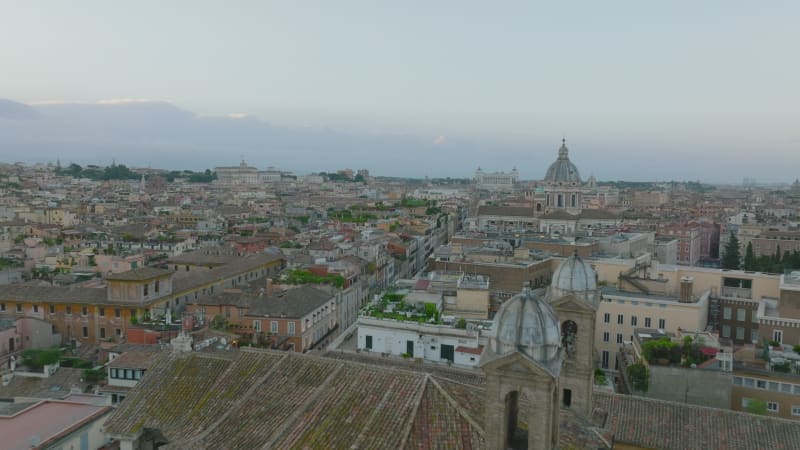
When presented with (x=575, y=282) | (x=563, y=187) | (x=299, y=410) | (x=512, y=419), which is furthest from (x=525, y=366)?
(x=563, y=187)

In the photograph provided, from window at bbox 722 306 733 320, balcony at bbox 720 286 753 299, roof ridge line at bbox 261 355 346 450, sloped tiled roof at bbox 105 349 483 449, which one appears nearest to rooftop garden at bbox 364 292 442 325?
sloped tiled roof at bbox 105 349 483 449

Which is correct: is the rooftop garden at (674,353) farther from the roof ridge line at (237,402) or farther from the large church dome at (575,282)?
the roof ridge line at (237,402)

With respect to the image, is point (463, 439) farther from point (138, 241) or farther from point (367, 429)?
point (138, 241)

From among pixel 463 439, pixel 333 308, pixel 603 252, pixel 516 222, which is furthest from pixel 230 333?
pixel 516 222

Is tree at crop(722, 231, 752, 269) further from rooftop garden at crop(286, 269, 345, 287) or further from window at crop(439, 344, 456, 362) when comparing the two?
window at crop(439, 344, 456, 362)

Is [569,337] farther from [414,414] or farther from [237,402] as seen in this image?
[237,402]

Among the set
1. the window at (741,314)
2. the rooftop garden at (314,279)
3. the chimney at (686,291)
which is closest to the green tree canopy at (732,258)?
the window at (741,314)

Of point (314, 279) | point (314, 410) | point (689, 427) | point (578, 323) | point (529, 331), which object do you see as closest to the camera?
point (529, 331)
